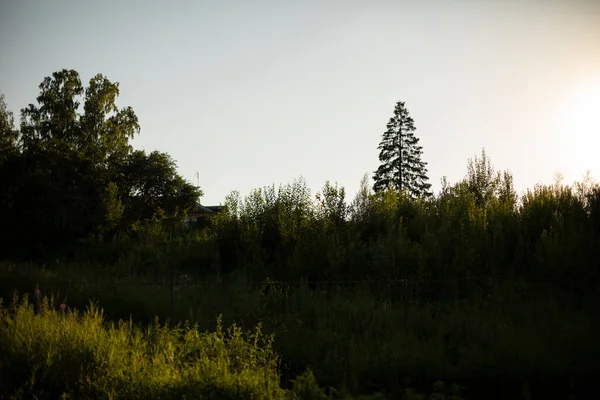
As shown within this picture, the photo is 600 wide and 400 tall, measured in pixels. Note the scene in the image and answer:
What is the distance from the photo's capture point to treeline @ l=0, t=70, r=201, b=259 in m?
33.9

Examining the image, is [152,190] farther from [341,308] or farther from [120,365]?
[120,365]

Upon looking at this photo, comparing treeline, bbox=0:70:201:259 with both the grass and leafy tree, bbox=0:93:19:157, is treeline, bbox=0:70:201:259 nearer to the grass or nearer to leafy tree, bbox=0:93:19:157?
leafy tree, bbox=0:93:19:157

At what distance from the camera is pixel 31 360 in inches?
349

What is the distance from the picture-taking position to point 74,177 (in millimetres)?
36469

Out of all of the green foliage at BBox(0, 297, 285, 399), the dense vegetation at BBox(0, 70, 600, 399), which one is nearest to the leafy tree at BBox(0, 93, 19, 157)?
the dense vegetation at BBox(0, 70, 600, 399)

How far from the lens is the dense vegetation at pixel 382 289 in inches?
355

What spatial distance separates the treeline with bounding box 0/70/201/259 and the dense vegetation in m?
8.33

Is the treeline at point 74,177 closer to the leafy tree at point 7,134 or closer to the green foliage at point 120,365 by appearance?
the leafy tree at point 7,134

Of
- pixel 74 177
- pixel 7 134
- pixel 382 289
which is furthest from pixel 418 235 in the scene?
pixel 7 134

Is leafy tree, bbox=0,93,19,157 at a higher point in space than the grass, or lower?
higher

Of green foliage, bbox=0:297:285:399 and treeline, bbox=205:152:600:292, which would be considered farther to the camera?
treeline, bbox=205:152:600:292

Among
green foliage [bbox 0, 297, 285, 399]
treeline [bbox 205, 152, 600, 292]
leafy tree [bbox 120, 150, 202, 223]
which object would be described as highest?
leafy tree [bbox 120, 150, 202, 223]

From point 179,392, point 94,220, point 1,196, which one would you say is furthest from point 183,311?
point 1,196

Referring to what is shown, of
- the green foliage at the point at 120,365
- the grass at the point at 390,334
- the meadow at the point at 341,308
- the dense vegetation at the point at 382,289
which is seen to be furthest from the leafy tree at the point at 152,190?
the green foliage at the point at 120,365
